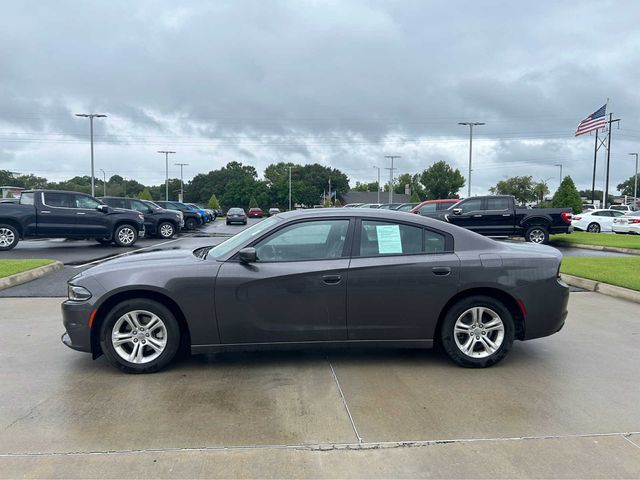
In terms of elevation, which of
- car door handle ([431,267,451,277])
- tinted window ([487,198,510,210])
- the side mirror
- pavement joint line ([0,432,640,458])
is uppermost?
tinted window ([487,198,510,210])

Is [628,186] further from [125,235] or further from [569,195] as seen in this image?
[125,235]

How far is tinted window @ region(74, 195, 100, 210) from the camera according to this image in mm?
15414

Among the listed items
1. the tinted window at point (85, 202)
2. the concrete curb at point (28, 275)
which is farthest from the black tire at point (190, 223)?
Result: the concrete curb at point (28, 275)

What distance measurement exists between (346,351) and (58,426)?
2.76 meters

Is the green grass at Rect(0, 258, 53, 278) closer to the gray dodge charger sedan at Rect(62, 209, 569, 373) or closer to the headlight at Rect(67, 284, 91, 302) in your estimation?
the headlight at Rect(67, 284, 91, 302)

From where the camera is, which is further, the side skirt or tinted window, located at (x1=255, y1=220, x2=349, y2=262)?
tinted window, located at (x1=255, y1=220, x2=349, y2=262)

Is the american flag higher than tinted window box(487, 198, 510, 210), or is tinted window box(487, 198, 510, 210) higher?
the american flag

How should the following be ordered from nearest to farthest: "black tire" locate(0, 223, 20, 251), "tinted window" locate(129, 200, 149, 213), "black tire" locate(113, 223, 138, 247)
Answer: "black tire" locate(0, 223, 20, 251) → "black tire" locate(113, 223, 138, 247) → "tinted window" locate(129, 200, 149, 213)

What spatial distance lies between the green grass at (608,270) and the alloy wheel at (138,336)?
750 cm

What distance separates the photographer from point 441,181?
3868 inches

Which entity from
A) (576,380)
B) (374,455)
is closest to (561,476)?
(374,455)

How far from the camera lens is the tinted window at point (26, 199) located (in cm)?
1481

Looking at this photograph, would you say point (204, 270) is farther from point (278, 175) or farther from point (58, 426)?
point (278, 175)

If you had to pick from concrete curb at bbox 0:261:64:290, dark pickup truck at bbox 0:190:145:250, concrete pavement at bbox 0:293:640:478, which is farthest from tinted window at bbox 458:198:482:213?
concrete curb at bbox 0:261:64:290
